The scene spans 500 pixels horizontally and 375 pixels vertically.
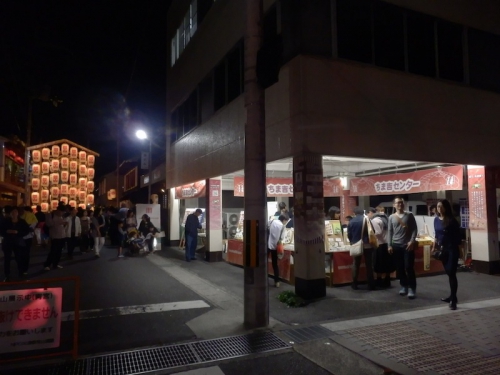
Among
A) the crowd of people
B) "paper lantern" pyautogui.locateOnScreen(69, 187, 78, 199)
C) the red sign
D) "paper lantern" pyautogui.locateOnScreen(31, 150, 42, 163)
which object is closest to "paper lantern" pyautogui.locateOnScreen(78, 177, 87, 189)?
"paper lantern" pyautogui.locateOnScreen(69, 187, 78, 199)

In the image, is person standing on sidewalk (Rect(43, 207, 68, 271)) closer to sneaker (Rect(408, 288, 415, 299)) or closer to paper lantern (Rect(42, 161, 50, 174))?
sneaker (Rect(408, 288, 415, 299))

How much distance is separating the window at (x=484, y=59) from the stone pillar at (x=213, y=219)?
8501mm

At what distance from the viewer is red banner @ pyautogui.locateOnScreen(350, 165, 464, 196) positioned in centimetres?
1042

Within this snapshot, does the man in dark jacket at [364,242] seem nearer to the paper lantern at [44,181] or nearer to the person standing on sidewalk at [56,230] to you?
the person standing on sidewalk at [56,230]

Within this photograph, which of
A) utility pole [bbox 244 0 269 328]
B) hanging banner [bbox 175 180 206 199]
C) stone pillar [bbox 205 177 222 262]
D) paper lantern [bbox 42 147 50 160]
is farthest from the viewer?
paper lantern [bbox 42 147 50 160]

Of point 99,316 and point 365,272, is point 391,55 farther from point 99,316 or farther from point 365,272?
point 99,316

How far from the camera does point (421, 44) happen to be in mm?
9680

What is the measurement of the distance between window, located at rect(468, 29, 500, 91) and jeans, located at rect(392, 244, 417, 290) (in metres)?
5.65

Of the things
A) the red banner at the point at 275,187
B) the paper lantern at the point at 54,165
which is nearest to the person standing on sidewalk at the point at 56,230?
the red banner at the point at 275,187

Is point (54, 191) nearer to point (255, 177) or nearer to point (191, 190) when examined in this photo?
point (191, 190)

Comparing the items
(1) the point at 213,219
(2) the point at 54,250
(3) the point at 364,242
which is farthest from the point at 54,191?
(3) the point at 364,242

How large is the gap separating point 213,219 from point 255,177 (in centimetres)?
721

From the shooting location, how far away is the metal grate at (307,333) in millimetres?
5736

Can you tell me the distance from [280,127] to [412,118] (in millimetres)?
3397
